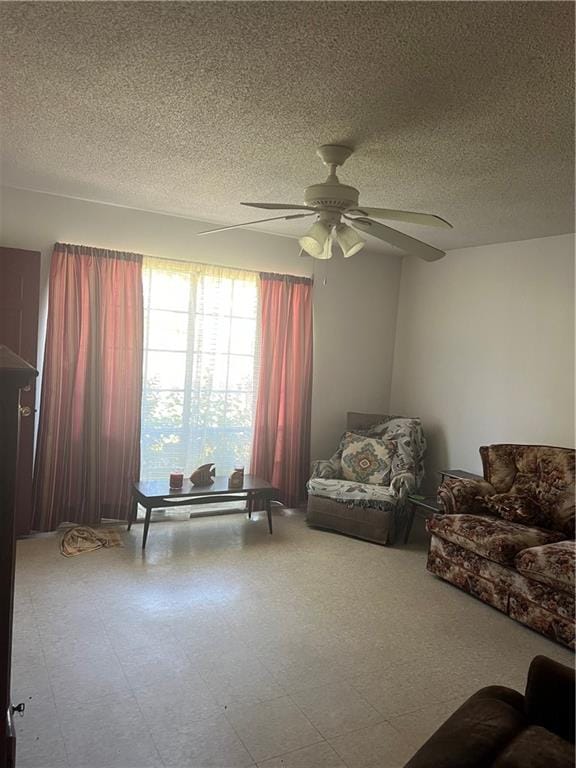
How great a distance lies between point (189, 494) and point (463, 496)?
1.95m

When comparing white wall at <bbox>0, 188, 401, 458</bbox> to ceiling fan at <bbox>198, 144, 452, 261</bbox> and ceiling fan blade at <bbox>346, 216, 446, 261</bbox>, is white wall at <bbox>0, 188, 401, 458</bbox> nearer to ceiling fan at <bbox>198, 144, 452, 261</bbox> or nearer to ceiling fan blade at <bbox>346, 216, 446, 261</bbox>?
ceiling fan at <bbox>198, 144, 452, 261</bbox>

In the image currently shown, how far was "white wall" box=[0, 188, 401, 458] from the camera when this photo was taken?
399 centimetres

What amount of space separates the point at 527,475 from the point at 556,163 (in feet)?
6.91

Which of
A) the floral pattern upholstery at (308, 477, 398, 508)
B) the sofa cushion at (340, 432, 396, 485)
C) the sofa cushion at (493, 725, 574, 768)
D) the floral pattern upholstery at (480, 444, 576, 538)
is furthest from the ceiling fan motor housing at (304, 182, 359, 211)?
the sofa cushion at (340, 432, 396, 485)

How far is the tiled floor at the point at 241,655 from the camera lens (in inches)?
80.7

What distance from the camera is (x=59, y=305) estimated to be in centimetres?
400

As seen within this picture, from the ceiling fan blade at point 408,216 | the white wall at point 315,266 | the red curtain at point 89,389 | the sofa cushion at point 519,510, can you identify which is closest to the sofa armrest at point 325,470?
the white wall at point 315,266

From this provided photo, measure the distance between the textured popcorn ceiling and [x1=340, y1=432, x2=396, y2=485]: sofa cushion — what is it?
210 centimetres

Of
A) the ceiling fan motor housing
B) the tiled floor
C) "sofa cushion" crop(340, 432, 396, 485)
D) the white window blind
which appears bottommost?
the tiled floor

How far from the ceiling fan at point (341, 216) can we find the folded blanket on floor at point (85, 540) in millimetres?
2559

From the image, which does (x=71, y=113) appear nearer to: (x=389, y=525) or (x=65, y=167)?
(x=65, y=167)

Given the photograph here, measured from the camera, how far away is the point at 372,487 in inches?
176

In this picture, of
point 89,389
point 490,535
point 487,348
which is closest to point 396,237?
point 490,535

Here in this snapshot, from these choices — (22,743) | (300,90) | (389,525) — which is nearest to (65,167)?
(300,90)
